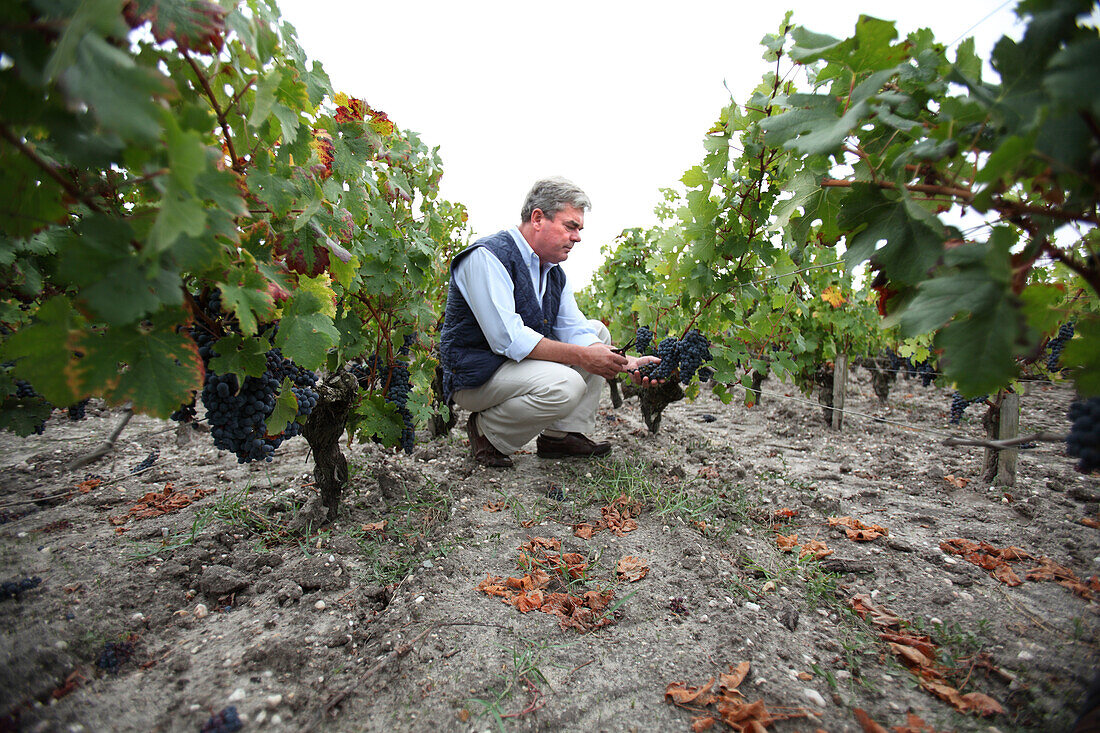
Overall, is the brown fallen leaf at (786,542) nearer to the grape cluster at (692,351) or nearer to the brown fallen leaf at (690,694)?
the brown fallen leaf at (690,694)

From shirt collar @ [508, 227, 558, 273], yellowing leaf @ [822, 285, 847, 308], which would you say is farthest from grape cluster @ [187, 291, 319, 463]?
yellowing leaf @ [822, 285, 847, 308]

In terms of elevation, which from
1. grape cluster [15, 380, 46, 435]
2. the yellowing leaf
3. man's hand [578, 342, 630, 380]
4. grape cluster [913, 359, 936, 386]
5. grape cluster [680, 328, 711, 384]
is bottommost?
grape cluster [15, 380, 46, 435]

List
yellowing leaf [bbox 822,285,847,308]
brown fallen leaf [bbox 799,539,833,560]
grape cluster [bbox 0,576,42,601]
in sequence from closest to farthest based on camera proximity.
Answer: grape cluster [bbox 0,576,42,601] < brown fallen leaf [bbox 799,539,833,560] < yellowing leaf [bbox 822,285,847,308]

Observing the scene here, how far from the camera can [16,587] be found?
1.73 metres

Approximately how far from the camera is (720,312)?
361 centimetres

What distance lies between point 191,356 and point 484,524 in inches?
64.1

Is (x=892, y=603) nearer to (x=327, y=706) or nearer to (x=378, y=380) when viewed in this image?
(x=327, y=706)

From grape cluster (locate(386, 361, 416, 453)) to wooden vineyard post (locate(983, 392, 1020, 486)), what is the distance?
10.7 ft

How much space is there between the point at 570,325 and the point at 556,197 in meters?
0.93

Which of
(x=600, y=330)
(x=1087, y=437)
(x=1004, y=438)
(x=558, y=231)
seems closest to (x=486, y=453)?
(x=600, y=330)

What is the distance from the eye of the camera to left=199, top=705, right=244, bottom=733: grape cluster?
124 centimetres

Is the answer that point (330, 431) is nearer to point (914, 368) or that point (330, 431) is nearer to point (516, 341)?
point (516, 341)

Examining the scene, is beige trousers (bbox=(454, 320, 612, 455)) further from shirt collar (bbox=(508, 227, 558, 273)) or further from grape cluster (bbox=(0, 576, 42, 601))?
grape cluster (bbox=(0, 576, 42, 601))

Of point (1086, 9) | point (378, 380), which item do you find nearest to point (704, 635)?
point (1086, 9)
